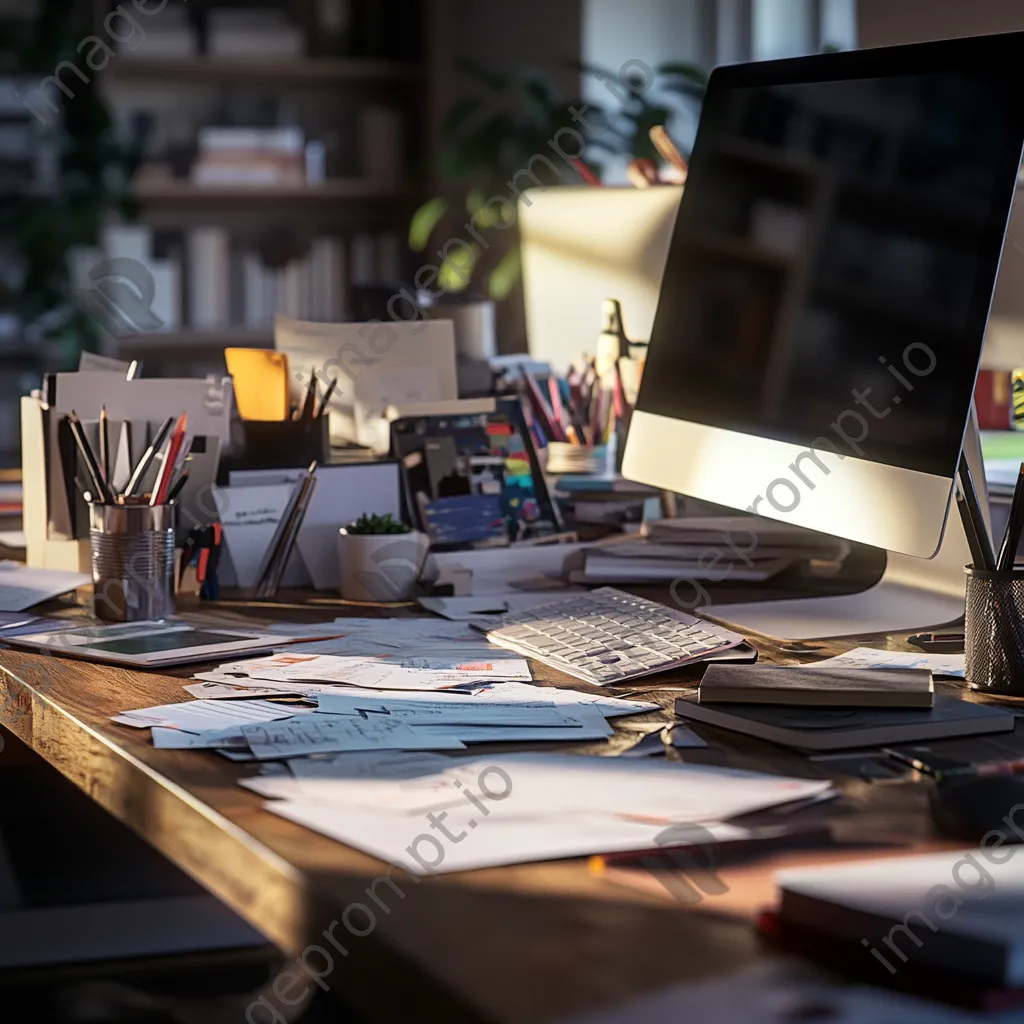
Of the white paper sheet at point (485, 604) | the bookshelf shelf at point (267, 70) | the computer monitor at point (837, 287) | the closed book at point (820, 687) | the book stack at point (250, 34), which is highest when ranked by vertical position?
the book stack at point (250, 34)

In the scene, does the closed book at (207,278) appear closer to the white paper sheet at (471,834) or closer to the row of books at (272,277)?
the row of books at (272,277)

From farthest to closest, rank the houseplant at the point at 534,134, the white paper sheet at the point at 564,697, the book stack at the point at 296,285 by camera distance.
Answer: the book stack at the point at 296,285 < the houseplant at the point at 534,134 < the white paper sheet at the point at 564,697

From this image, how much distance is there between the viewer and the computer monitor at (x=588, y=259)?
2.20 metres

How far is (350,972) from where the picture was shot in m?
0.65

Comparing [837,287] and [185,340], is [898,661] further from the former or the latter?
[185,340]

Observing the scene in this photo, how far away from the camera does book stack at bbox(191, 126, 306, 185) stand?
4.77 m

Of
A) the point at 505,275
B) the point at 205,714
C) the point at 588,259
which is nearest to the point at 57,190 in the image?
the point at 505,275

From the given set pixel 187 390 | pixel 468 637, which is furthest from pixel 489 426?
Answer: pixel 468 637

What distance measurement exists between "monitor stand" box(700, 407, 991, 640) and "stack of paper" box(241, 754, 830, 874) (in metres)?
0.48

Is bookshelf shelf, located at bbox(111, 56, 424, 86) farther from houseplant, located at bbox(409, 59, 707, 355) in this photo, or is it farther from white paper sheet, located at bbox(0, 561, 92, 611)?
white paper sheet, located at bbox(0, 561, 92, 611)

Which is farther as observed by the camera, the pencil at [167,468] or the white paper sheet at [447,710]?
the pencil at [167,468]

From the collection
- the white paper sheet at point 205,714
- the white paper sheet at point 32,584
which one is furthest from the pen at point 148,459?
the white paper sheet at point 205,714

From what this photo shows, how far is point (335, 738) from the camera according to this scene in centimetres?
96

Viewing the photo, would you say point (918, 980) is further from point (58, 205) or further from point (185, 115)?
point (185, 115)
